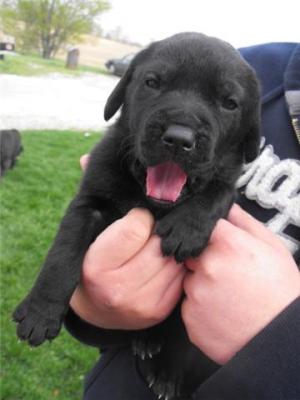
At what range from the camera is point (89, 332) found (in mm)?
1778

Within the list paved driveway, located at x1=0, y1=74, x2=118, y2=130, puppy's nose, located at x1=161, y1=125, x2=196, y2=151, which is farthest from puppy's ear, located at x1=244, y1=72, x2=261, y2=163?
paved driveway, located at x1=0, y1=74, x2=118, y2=130

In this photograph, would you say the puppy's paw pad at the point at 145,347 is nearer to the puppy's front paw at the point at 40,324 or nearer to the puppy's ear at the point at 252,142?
the puppy's front paw at the point at 40,324

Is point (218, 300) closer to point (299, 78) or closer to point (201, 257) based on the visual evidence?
point (201, 257)

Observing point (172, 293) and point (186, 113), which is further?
point (172, 293)

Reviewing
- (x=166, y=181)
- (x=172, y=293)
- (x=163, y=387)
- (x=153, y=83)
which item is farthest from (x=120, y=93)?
(x=163, y=387)

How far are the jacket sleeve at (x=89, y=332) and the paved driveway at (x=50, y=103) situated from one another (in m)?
7.53

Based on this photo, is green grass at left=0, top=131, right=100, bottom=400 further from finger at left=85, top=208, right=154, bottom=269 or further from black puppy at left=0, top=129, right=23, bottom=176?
finger at left=85, top=208, right=154, bottom=269

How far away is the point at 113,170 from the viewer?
178 cm

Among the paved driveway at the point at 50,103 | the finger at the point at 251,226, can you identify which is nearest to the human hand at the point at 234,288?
the finger at the point at 251,226

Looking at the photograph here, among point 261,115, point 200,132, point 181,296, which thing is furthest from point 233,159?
point 181,296

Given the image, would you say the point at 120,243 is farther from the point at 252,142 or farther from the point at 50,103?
the point at 50,103

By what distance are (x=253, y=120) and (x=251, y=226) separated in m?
0.43

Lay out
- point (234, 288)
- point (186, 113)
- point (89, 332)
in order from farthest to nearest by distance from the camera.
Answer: point (89, 332), point (186, 113), point (234, 288)

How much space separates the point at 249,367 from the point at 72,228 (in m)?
0.74
